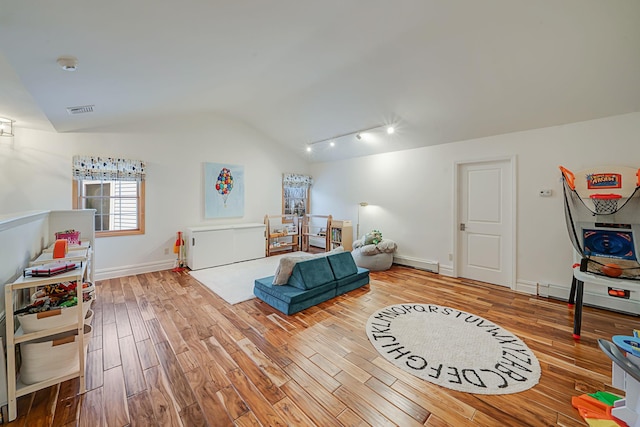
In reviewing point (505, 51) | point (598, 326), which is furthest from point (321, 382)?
point (505, 51)

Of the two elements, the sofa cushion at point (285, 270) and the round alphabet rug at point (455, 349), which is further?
the sofa cushion at point (285, 270)

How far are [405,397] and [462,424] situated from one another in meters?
0.35

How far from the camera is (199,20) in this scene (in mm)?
1958

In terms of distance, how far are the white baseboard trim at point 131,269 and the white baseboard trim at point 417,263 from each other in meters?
4.53

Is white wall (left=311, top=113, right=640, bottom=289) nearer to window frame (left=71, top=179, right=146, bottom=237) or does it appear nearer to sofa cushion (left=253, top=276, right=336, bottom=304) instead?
sofa cushion (left=253, top=276, right=336, bottom=304)

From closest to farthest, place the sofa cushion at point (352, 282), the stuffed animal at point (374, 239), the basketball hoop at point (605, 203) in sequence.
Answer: the basketball hoop at point (605, 203) → the sofa cushion at point (352, 282) → the stuffed animal at point (374, 239)

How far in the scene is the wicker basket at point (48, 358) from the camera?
165 centimetres

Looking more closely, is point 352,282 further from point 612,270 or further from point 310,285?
point 612,270

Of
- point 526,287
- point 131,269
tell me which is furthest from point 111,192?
point 526,287

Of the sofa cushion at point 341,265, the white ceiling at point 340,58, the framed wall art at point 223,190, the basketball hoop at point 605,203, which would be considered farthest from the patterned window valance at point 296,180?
the basketball hoop at point 605,203

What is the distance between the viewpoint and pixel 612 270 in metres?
2.31

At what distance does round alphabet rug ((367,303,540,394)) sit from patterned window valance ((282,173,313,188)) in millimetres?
4459

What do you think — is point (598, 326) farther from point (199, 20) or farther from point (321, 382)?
point (199, 20)

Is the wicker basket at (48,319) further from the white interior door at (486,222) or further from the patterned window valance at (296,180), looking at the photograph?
the patterned window valance at (296,180)
